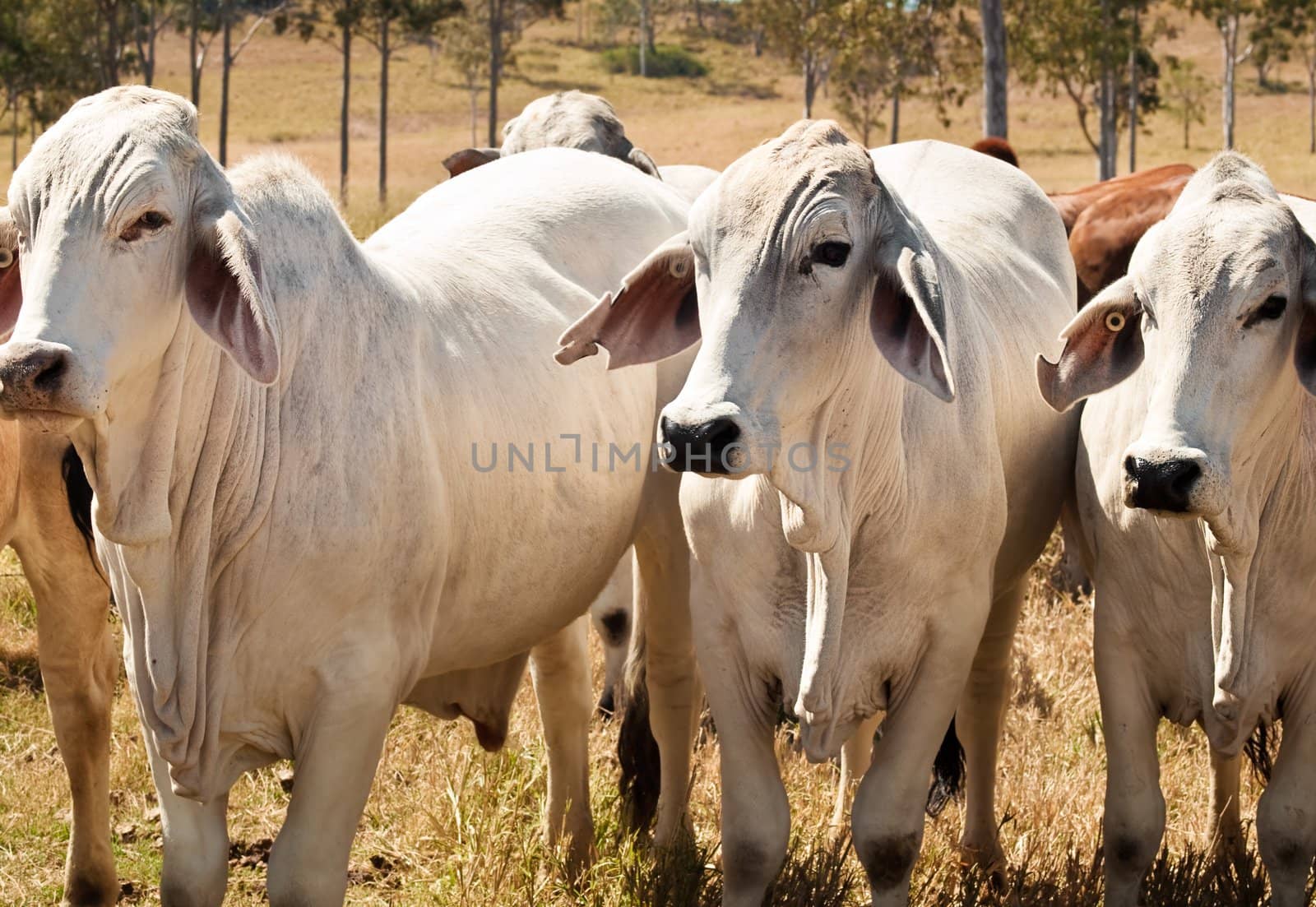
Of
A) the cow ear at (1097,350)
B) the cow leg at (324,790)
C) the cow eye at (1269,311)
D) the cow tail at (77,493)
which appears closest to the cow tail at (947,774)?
the cow ear at (1097,350)

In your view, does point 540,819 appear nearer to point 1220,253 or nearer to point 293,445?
point 293,445

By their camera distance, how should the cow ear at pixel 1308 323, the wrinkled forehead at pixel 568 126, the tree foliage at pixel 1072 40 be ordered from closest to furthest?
the cow ear at pixel 1308 323
the wrinkled forehead at pixel 568 126
the tree foliage at pixel 1072 40

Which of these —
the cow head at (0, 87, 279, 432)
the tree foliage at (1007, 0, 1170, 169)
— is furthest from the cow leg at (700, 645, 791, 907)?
the tree foliage at (1007, 0, 1170, 169)

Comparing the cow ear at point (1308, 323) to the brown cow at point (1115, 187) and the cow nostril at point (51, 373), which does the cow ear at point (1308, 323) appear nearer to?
the cow nostril at point (51, 373)

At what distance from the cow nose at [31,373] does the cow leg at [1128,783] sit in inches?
102

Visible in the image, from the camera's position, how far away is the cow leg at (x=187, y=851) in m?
3.62

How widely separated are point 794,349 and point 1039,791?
→ 2.68 meters

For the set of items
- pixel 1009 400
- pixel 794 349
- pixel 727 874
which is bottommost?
pixel 727 874

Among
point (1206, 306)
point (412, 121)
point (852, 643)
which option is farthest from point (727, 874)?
point (412, 121)

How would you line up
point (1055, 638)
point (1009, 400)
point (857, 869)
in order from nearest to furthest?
point (1009, 400)
point (857, 869)
point (1055, 638)

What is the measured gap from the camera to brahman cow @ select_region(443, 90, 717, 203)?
7363 millimetres

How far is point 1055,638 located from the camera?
686cm

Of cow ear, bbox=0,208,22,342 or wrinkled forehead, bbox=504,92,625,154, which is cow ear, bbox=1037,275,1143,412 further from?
wrinkled forehead, bbox=504,92,625,154

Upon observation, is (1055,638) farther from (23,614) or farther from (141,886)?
(23,614)
